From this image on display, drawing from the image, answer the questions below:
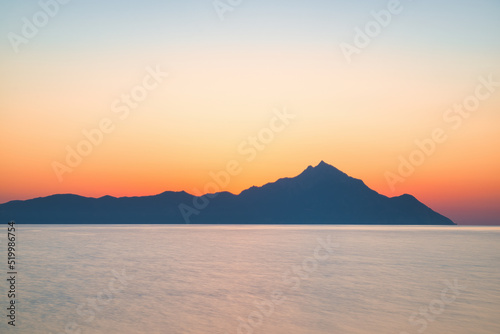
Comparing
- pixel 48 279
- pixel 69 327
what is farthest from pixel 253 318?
pixel 48 279

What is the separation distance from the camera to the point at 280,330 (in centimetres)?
1786

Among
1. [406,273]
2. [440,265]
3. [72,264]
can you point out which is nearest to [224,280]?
[406,273]

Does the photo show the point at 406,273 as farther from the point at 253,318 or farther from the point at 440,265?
the point at 253,318

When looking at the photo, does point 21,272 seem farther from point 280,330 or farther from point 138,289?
point 280,330

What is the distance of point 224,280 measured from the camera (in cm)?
3203

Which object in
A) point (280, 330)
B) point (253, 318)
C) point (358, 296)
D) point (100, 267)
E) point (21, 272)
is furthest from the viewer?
point (100, 267)

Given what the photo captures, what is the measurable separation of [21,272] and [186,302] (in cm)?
2072

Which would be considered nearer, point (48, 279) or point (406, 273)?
point (48, 279)

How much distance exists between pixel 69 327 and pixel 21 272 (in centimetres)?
2149

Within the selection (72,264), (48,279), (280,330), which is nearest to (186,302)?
(280,330)

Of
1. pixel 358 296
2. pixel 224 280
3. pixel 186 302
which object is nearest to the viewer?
pixel 186 302

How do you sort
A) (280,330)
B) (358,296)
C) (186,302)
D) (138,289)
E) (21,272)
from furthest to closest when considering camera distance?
1. (21,272)
2. (138,289)
3. (358,296)
4. (186,302)
5. (280,330)

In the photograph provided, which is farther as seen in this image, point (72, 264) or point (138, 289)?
point (72, 264)

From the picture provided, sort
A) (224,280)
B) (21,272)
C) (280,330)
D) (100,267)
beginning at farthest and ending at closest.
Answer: (100,267) < (21,272) < (224,280) < (280,330)
